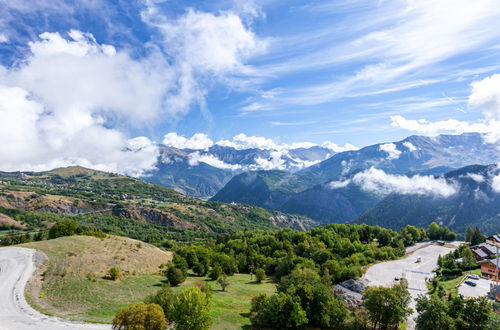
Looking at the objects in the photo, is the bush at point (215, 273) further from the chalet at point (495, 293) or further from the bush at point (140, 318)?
the chalet at point (495, 293)

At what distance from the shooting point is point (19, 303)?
4741 cm

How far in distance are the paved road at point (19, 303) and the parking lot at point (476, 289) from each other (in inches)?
3302

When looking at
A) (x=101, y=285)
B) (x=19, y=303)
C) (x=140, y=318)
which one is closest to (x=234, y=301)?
(x=101, y=285)

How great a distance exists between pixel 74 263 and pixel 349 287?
69.9 m

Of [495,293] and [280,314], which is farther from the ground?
[280,314]

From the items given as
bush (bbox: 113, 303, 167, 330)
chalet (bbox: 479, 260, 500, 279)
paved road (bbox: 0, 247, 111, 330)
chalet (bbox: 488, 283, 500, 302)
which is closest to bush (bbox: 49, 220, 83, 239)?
paved road (bbox: 0, 247, 111, 330)

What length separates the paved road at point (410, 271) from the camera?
3415 inches

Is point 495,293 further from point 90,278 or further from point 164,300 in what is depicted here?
point 90,278

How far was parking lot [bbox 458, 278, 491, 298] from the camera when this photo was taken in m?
74.0

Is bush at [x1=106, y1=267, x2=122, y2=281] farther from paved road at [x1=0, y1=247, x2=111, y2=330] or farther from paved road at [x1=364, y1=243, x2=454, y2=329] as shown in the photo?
paved road at [x1=364, y1=243, x2=454, y2=329]

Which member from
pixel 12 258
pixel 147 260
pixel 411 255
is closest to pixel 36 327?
pixel 12 258

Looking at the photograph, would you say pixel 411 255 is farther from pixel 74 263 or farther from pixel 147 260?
pixel 74 263

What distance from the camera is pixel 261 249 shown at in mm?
128625

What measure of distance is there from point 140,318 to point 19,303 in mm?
27713
